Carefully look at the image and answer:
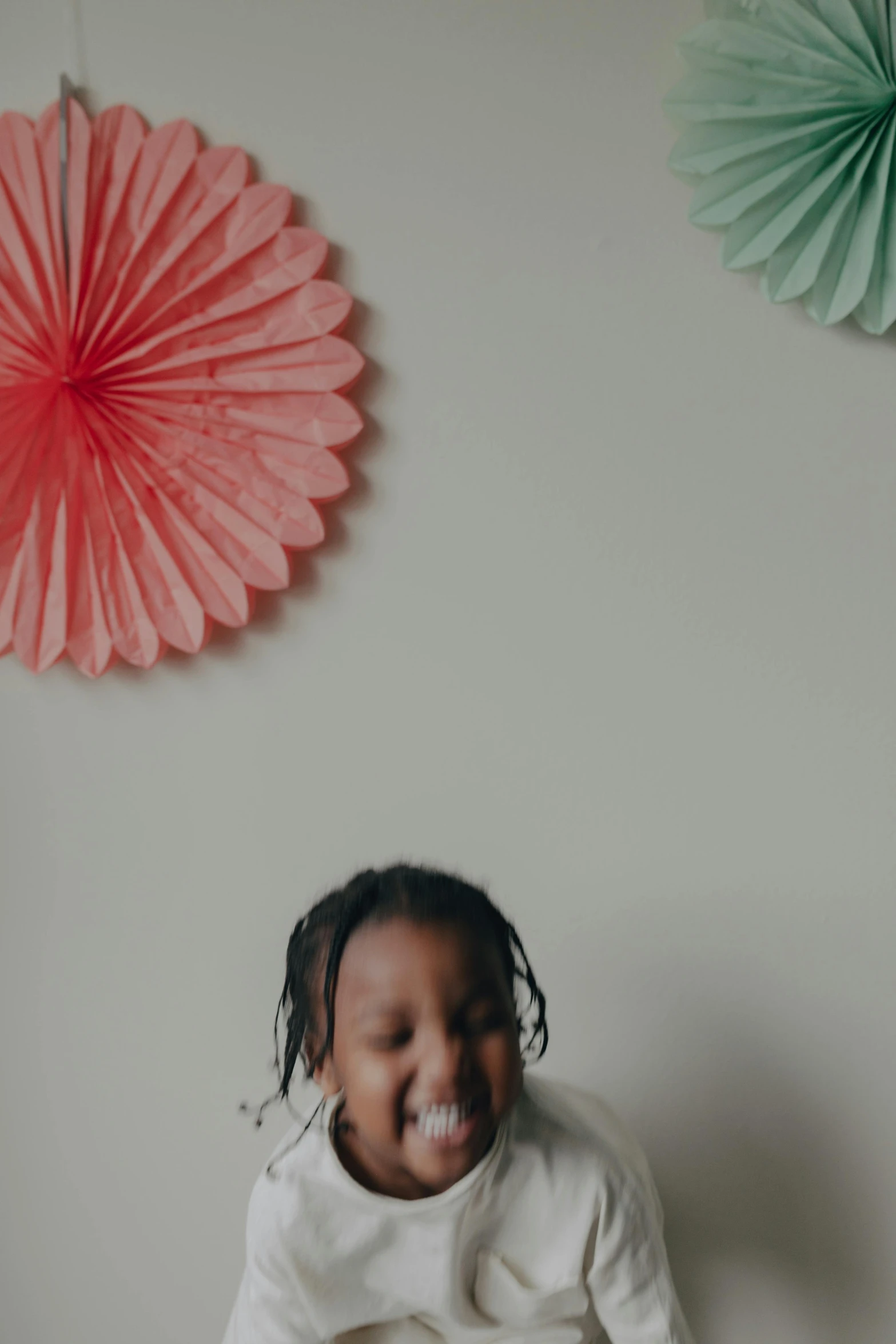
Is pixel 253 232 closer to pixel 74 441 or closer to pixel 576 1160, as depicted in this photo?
pixel 74 441

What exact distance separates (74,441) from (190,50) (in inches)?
16.4

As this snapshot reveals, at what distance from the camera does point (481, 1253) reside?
3.22 ft

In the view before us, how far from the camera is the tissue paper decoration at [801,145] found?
1.04m

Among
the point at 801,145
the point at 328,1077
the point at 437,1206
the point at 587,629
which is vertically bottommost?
the point at 437,1206

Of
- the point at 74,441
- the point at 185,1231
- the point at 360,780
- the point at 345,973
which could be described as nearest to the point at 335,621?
the point at 360,780

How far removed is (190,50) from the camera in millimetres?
1151

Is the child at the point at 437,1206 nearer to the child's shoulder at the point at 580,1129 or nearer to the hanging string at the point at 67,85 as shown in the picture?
the child's shoulder at the point at 580,1129

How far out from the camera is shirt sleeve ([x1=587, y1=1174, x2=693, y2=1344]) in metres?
0.95

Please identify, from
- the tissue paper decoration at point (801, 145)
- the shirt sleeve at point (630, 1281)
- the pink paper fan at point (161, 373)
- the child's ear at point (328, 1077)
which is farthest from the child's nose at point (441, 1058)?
the tissue paper decoration at point (801, 145)

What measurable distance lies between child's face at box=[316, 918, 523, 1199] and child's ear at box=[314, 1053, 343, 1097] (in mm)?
56

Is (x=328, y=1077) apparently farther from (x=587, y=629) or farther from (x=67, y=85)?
(x=67, y=85)

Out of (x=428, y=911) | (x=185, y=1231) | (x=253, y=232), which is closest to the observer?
(x=428, y=911)

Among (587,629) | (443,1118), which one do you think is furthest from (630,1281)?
(587,629)

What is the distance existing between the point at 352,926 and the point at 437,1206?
0.24 metres
